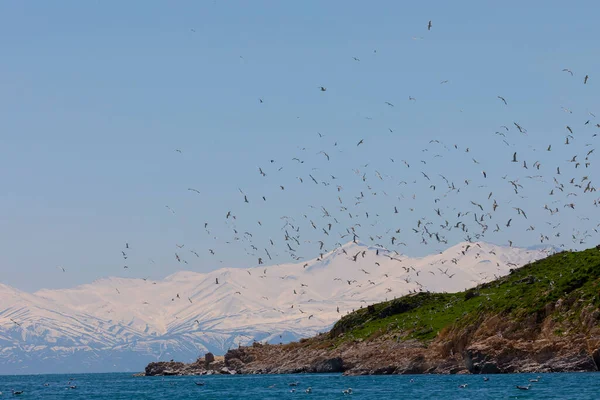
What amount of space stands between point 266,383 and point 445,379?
3422 centimetres

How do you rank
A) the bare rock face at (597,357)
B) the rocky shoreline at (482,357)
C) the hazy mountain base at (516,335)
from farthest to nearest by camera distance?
the hazy mountain base at (516,335) < the rocky shoreline at (482,357) < the bare rock face at (597,357)

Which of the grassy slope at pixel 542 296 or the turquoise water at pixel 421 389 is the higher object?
the grassy slope at pixel 542 296

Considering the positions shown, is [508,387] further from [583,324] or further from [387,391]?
[583,324]

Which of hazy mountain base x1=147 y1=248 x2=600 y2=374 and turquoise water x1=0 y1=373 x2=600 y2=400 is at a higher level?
hazy mountain base x1=147 y1=248 x2=600 y2=374

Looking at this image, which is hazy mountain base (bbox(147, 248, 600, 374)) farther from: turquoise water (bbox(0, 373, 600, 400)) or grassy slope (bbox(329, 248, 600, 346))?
turquoise water (bbox(0, 373, 600, 400))

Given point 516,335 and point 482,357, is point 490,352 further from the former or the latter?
point 516,335

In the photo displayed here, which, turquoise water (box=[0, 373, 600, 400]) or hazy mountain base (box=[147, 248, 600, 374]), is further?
hazy mountain base (box=[147, 248, 600, 374])

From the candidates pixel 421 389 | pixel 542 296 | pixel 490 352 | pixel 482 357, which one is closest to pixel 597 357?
pixel 490 352

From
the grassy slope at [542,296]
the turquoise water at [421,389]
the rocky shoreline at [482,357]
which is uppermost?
the grassy slope at [542,296]

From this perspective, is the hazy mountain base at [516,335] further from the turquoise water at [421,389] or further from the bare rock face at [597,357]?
the turquoise water at [421,389]

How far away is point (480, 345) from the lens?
14775 cm

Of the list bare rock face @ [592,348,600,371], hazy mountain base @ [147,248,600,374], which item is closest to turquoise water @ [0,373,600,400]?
bare rock face @ [592,348,600,371]

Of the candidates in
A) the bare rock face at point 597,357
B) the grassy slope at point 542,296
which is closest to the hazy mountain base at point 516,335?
the grassy slope at point 542,296

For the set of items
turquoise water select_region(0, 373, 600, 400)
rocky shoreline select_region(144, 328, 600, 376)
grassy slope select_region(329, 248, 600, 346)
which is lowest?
turquoise water select_region(0, 373, 600, 400)
